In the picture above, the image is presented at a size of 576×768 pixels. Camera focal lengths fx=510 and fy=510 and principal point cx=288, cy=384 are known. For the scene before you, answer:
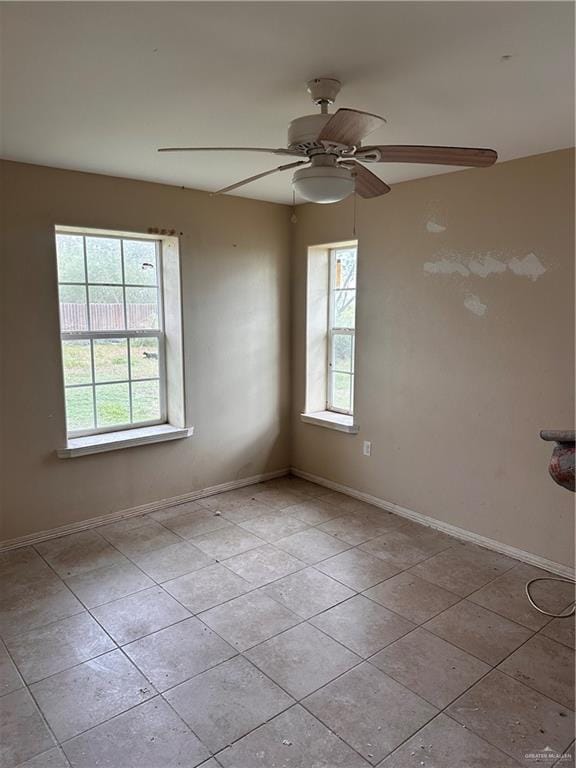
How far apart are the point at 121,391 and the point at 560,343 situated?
288cm

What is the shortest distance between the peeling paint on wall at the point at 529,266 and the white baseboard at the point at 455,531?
162 cm

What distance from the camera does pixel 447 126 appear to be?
2.41 metres

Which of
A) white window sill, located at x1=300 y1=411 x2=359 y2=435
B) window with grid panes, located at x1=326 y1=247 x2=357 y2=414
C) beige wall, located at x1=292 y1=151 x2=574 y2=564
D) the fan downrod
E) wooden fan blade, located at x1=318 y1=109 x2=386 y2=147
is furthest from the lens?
window with grid panes, located at x1=326 y1=247 x2=357 y2=414

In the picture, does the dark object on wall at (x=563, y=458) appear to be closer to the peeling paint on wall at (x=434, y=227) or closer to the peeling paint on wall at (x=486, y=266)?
the peeling paint on wall at (x=486, y=266)

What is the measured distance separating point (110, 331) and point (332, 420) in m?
1.85

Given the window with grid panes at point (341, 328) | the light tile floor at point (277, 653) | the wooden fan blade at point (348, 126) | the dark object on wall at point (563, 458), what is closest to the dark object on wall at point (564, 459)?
the dark object on wall at point (563, 458)

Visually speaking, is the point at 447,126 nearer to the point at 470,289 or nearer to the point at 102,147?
the point at 470,289

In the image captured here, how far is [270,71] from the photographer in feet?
6.02

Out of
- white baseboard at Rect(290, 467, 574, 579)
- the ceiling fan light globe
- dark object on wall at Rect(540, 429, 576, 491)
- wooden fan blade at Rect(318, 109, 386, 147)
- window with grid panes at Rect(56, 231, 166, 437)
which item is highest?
wooden fan blade at Rect(318, 109, 386, 147)

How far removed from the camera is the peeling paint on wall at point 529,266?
2863mm

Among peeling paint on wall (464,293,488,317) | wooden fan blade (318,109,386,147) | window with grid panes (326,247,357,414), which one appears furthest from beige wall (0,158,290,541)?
wooden fan blade (318,109,386,147)

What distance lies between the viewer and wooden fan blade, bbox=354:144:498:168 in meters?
1.80

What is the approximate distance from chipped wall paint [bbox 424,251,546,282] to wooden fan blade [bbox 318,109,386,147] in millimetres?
1575

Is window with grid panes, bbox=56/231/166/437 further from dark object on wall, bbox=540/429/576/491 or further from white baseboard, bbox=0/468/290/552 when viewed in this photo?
dark object on wall, bbox=540/429/576/491
